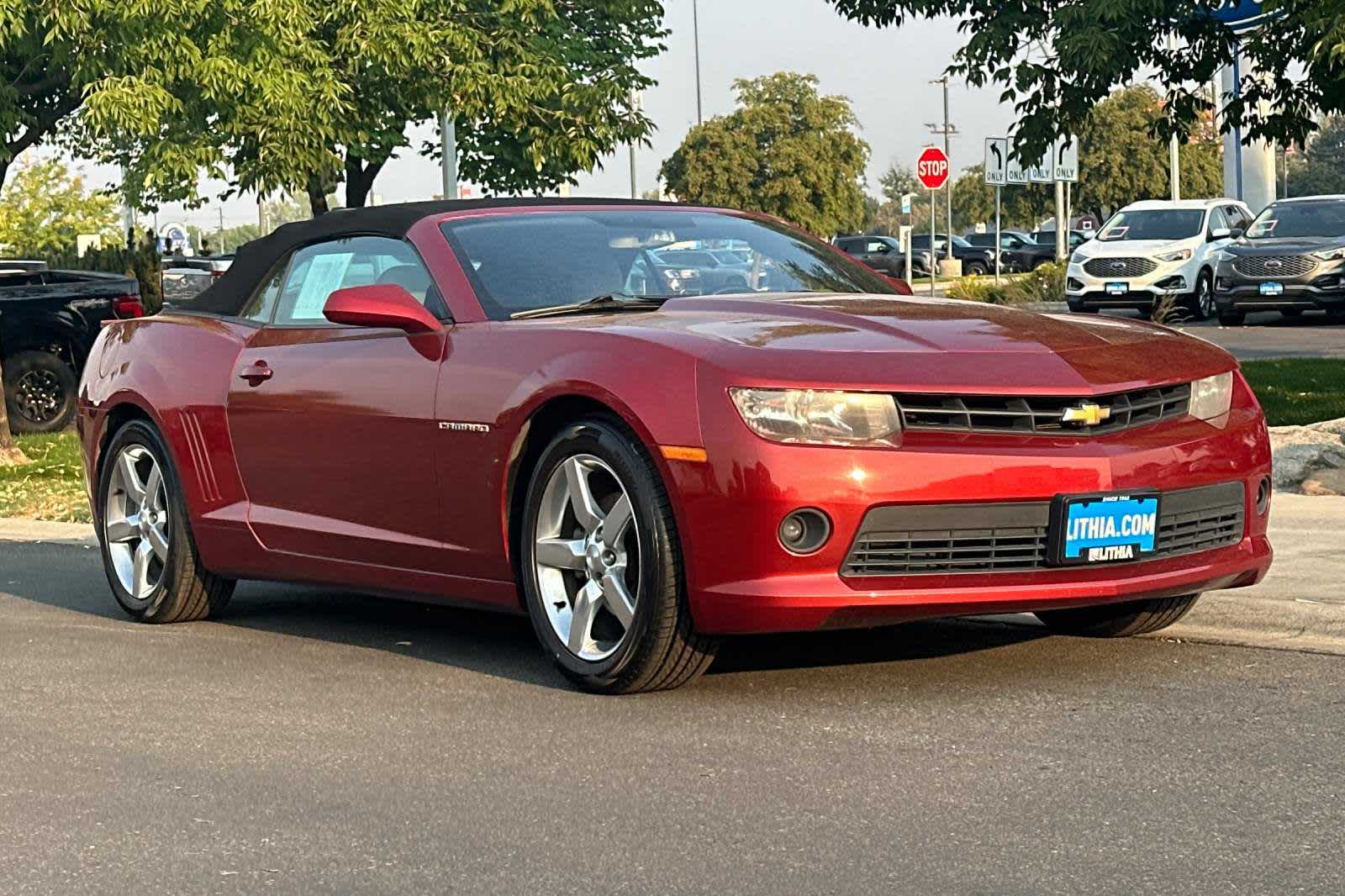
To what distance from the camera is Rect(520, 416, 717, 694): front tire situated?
Answer: 6273 mm

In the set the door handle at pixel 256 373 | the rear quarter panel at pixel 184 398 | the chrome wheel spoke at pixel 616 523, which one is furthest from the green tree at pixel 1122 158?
the chrome wheel spoke at pixel 616 523

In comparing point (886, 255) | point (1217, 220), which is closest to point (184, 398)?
point (1217, 220)

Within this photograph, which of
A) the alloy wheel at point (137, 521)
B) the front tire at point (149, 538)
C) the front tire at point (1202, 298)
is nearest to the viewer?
the front tire at point (149, 538)

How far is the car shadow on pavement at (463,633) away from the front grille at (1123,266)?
79.2 ft

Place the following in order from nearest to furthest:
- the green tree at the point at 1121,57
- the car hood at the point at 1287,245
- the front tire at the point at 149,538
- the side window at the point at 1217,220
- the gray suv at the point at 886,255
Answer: the front tire at the point at 149,538, the green tree at the point at 1121,57, the car hood at the point at 1287,245, the side window at the point at 1217,220, the gray suv at the point at 886,255

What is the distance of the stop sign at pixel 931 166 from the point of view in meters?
40.2

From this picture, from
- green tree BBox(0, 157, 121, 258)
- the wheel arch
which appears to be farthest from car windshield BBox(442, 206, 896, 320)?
green tree BBox(0, 157, 121, 258)

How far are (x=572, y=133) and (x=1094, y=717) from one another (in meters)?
20.3

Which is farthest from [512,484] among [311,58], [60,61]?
[311,58]

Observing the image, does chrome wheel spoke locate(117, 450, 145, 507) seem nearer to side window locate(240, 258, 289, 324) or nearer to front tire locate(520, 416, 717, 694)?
side window locate(240, 258, 289, 324)

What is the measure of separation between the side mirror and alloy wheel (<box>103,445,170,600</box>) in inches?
67.5

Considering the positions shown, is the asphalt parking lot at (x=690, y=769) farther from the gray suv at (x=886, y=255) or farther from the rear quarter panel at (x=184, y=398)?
the gray suv at (x=886, y=255)

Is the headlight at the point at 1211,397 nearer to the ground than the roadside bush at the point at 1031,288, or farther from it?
farther from it

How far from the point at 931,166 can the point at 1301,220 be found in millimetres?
10185
